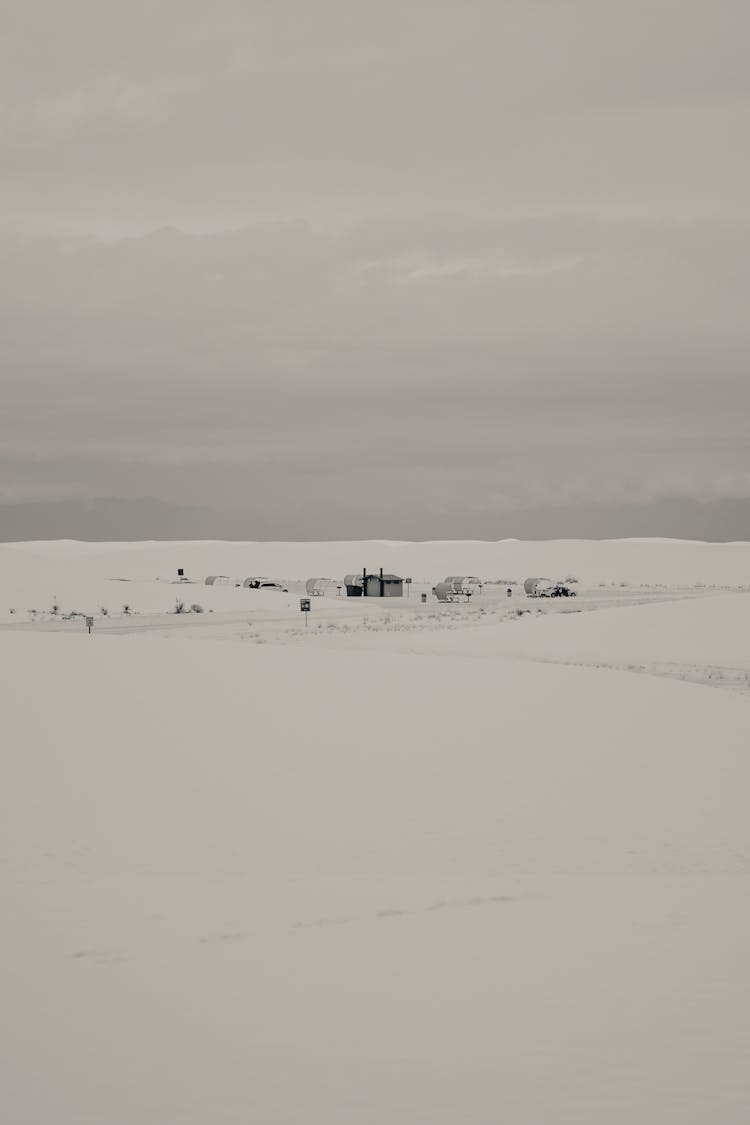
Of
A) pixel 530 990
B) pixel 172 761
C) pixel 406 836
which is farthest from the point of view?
pixel 172 761

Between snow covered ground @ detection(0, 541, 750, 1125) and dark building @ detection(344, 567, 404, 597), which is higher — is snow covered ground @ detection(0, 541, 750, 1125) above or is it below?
below

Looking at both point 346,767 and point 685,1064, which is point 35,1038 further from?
point 346,767

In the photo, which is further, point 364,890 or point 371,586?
point 371,586

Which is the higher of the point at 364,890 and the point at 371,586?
the point at 371,586

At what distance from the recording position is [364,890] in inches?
326

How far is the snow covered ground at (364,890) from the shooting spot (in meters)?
4.98

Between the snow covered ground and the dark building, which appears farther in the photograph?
the dark building

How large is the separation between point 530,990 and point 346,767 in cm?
738

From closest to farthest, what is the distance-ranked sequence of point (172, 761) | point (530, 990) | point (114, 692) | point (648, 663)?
point (530, 990) → point (172, 761) → point (114, 692) → point (648, 663)

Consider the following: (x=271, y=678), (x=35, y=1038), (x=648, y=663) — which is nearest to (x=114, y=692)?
(x=271, y=678)

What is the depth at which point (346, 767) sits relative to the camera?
1336 cm

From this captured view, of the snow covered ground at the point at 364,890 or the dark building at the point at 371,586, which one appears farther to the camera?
the dark building at the point at 371,586

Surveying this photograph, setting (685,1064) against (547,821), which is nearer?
(685,1064)

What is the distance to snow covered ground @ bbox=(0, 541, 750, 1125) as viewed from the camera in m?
4.98
